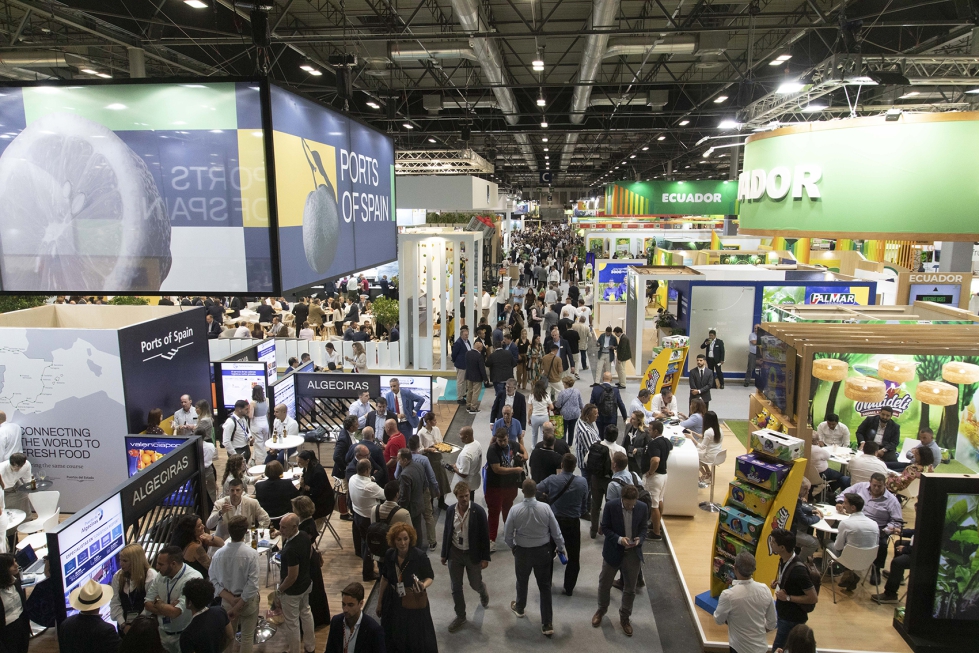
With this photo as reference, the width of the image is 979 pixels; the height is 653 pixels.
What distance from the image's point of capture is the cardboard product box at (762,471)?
16.9 feet

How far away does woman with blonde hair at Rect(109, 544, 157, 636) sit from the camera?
4.04m

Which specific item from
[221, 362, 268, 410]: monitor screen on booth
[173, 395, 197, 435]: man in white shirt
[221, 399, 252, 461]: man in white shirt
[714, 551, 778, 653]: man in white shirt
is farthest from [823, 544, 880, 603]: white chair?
[221, 362, 268, 410]: monitor screen on booth

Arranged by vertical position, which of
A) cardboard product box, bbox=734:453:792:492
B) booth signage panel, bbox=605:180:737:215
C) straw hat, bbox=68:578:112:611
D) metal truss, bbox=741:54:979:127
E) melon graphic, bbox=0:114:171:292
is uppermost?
metal truss, bbox=741:54:979:127

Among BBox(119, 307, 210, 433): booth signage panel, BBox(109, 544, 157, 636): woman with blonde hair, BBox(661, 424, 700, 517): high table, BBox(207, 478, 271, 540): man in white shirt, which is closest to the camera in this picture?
BBox(109, 544, 157, 636): woman with blonde hair

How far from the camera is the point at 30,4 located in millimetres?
8852

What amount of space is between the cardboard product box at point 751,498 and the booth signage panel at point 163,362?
21.4 ft

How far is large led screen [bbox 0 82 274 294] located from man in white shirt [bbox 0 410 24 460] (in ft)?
17.9

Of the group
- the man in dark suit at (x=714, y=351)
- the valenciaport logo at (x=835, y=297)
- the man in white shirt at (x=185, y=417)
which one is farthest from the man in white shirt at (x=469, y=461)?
the valenciaport logo at (x=835, y=297)

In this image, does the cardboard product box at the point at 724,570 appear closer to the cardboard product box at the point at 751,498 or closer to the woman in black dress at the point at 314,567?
Answer: the cardboard product box at the point at 751,498

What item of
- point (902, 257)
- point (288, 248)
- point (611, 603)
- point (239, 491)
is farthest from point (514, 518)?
point (902, 257)

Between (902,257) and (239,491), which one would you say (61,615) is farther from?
(902,257)

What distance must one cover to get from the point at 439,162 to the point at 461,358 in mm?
8456

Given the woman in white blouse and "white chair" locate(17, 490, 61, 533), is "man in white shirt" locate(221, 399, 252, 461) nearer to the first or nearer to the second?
"white chair" locate(17, 490, 61, 533)

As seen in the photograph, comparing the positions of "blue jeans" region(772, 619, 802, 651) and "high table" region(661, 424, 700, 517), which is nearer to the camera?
"blue jeans" region(772, 619, 802, 651)
